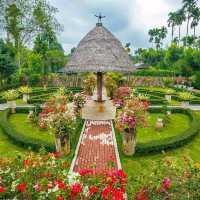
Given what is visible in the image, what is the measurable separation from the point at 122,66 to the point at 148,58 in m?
53.3

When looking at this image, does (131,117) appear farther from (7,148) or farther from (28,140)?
(7,148)

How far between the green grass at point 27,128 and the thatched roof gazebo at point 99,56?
5538 mm

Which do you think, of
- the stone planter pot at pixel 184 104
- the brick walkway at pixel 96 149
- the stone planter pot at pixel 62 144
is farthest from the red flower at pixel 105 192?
the stone planter pot at pixel 184 104

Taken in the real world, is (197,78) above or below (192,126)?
above

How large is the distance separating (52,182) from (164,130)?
1218 centimetres

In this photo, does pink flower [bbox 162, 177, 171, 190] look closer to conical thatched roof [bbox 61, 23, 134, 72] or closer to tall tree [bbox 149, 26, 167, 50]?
conical thatched roof [bbox 61, 23, 134, 72]

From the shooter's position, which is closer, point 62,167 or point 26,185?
point 26,185

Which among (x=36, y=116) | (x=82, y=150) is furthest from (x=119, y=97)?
(x=82, y=150)

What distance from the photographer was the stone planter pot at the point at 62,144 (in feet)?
40.7

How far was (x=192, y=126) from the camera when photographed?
16.5 metres

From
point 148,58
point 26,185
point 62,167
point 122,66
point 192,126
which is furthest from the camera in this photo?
point 148,58

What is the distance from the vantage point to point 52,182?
18.8 ft

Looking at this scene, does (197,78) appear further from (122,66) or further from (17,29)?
(17,29)

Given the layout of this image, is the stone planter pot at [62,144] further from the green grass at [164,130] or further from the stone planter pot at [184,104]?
the stone planter pot at [184,104]
